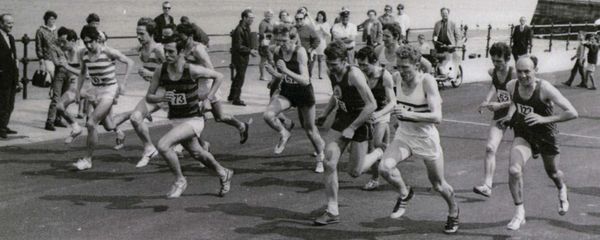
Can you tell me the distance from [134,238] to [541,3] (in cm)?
3934

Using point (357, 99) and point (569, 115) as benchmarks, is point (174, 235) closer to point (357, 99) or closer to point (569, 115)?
point (357, 99)

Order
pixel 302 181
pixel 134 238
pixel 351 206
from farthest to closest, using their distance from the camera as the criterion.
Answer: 1. pixel 302 181
2. pixel 351 206
3. pixel 134 238

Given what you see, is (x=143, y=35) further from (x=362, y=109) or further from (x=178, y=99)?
(x=362, y=109)

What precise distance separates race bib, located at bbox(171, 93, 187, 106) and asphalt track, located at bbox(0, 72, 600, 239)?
104 centimetres

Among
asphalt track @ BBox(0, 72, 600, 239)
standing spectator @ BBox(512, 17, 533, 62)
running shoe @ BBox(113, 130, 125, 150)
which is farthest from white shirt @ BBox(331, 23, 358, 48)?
running shoe @ BBox(113, 130, 125, 150)

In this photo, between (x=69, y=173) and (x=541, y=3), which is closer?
(x=69, y=173)

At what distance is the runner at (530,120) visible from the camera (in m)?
7.77

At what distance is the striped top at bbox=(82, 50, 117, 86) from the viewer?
10.5 meters

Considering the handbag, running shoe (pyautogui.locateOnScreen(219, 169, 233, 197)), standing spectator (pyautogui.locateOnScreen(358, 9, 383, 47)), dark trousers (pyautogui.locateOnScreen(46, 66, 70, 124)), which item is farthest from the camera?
standing spectator (pyautogui.locateOnScreen(358, 9, 383, 47))

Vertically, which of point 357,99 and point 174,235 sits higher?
point 357,99

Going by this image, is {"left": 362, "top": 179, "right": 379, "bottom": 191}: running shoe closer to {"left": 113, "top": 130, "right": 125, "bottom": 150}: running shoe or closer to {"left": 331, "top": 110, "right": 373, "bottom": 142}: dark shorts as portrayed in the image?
{"left": 331, "top": 110, "right": 373, "bottom": 142}: dark shorts

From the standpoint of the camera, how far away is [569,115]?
777 cm

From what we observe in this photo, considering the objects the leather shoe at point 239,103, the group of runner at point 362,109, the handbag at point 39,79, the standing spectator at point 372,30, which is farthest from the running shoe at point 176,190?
the standing spectator at point 372,30

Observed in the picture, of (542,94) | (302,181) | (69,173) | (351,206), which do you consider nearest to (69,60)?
(69,173)
